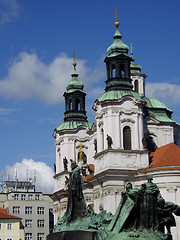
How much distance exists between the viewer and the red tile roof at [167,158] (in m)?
51.1

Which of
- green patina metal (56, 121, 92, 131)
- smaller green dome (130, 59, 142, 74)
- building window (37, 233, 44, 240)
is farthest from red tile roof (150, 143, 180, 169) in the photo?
building window (37, 233, 44, 240)

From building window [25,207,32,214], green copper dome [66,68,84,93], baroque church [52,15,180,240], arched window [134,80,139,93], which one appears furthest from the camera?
building window [25,207,32,214]

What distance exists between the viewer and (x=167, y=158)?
51812 mm

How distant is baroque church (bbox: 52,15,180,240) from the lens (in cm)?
5197

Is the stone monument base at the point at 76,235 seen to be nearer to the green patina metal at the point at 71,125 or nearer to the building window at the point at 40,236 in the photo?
the green patina metal at the point at 71,125

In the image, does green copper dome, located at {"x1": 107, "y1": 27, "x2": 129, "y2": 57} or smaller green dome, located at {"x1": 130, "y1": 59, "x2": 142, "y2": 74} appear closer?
green copper dome, located at {"x1": 107, "y1": 27, "x2": 129, "y2": 57}

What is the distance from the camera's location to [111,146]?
176ft

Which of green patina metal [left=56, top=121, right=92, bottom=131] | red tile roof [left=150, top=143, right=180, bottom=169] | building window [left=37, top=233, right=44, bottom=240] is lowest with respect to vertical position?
building window [left=37, top=233, right=44, bottom=240]

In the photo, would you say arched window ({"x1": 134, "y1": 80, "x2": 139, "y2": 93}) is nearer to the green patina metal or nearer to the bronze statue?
the green patina metal

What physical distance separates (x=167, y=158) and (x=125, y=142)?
16.9 ft

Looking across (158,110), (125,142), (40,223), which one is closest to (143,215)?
(125,142)

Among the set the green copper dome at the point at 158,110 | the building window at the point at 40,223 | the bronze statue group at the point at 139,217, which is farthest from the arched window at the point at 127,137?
the building window at the point at 40,223

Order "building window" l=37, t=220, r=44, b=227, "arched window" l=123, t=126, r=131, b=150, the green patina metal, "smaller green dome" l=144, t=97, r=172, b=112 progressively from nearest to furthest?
"arched window" l=123, t=126, r=131, b=150 → "smaller green dome" l=144, t=97, r=172, b=112 → the green patina metal → "building window" l=37, t=220, r=44, b=227

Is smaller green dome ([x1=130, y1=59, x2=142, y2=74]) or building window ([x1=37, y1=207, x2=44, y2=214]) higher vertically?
smaller green dome ([x1=130, y1=59, x2=142, y2=74])
